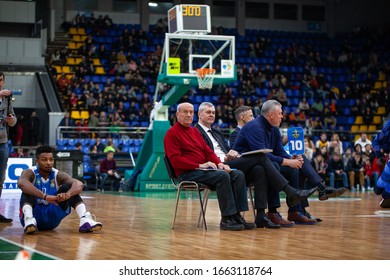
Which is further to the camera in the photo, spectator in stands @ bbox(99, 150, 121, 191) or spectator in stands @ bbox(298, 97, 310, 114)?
spectator in stands @ bbox(298, 97, 310, 114)

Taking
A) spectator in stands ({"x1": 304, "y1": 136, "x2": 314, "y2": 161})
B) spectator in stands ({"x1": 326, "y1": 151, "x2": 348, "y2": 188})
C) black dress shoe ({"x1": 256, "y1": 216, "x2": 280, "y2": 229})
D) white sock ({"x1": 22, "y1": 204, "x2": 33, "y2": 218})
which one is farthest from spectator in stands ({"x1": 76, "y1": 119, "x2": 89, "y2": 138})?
white sock ({"x1": 22, "y1": 204, "x2": 33, "y2": 218})

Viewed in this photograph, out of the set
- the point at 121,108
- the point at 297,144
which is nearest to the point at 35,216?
the point at 297,144

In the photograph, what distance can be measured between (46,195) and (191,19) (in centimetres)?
1099

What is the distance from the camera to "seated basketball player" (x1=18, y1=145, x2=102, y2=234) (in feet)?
23.0

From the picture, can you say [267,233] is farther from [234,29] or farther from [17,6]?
[234,29]

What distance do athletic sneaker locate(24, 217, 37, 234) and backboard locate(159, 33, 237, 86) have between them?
34.2 feet

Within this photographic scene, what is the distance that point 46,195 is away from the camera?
695cm

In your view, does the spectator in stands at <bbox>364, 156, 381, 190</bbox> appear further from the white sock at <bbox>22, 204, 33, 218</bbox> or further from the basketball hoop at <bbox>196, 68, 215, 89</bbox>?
the white sock at <bbox>22, 204, 33, 218</bbox>

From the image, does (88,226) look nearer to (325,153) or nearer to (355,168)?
(325,153)

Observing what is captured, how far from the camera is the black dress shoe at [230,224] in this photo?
24.4 feet

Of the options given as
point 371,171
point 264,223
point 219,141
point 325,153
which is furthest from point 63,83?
point 264,223

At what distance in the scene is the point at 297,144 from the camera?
8.27 meters

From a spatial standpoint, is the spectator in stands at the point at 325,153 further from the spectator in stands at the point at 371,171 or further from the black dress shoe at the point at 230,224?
the black dress shoe at the point at 230,224

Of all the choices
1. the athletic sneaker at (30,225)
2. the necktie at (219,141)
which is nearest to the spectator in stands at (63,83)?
the necktie at (219,141)
